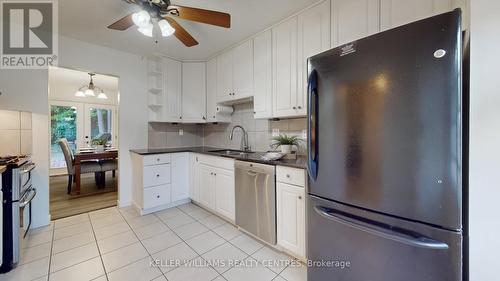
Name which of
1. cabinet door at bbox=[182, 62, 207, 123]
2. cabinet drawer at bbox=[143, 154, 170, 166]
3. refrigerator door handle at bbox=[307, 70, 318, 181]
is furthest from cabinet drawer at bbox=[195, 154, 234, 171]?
refrigerator door handle at bbox=[307, 70, 318, 181]

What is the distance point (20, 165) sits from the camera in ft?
5.79

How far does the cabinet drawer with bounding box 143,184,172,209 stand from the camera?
109 inches

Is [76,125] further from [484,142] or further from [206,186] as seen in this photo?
[484,142]

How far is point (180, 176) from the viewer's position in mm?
3078

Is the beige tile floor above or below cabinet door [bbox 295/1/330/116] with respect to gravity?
below

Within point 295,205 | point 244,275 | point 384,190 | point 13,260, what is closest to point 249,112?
point 295,205

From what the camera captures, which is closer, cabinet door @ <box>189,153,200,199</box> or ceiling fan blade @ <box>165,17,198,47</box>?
ceiling fan blade @ <box>165,17,198,47</box>

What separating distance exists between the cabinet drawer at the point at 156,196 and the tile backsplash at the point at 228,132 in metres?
0.84

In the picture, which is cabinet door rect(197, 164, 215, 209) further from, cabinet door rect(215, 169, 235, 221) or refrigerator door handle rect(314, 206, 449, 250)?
refrigerator door handle rect(314, 206, 449, 250)

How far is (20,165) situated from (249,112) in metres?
2.42

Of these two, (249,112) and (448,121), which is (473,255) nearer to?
(448,121)

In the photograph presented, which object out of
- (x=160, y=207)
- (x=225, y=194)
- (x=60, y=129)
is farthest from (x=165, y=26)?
(x=60, y=129)

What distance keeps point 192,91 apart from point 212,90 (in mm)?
382

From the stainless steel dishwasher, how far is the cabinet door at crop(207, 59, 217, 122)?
133cm
